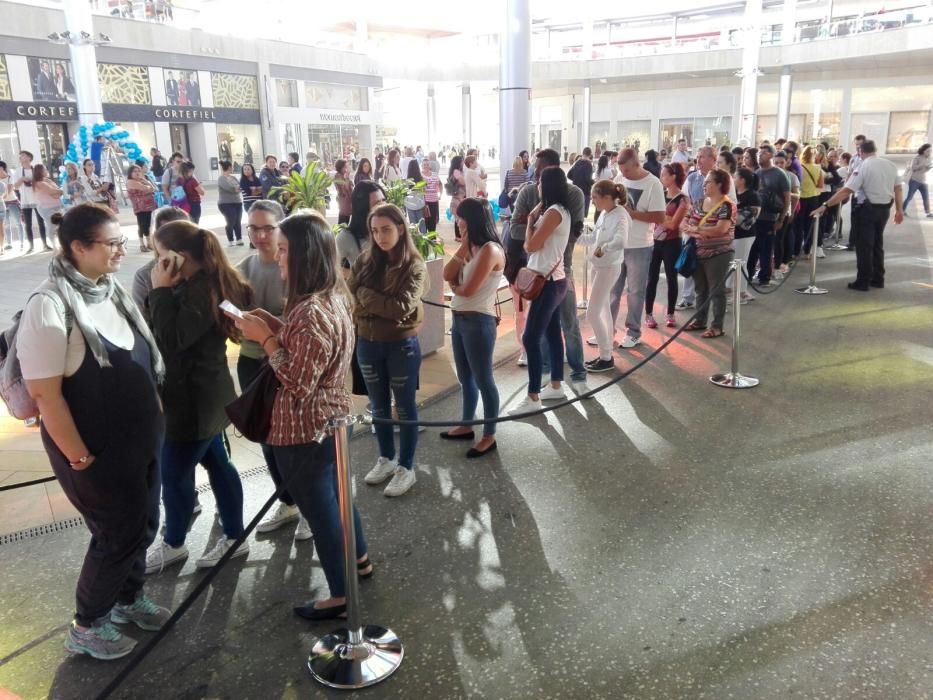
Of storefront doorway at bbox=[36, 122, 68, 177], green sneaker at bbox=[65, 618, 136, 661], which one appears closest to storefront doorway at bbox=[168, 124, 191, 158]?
storefront doorway at bbox=[36, 122, 68, 177]

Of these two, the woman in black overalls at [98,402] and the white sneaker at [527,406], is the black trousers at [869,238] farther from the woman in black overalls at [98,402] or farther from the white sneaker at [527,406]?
the woman in black overalls at [98,402]

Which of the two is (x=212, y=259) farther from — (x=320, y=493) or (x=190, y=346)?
(x=320, y=493)

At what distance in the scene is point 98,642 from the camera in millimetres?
2898

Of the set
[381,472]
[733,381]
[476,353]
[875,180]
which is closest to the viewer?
[381,472]

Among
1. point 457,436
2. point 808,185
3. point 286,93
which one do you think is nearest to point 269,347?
point 457,436

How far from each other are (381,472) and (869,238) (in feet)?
26.3

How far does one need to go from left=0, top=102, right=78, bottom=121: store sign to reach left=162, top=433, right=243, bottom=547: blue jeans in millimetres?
25405

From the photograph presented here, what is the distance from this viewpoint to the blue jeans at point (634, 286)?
6.80m

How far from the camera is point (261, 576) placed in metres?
3.46

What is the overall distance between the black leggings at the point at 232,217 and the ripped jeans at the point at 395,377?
1075cm

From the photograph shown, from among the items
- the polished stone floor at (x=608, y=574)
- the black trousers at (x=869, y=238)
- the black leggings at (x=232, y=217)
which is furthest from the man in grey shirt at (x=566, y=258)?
the black leggings at (x=232, y=217)

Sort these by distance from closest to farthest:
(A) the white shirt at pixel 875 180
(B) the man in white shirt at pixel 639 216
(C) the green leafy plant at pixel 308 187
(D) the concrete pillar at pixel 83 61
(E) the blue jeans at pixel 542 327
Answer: (E) the blue jeans at pixel 542 327, (B) the man in white shirt at pixel 639 216, (C) the green leafy plant at pixel 308 187, (A) the white shirt at pixel 875 180, (D) the concrete pillar at pixel 83 61

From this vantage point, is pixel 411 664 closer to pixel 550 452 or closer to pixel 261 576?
pixel 261 576

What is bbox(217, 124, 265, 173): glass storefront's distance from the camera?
30766 mm
